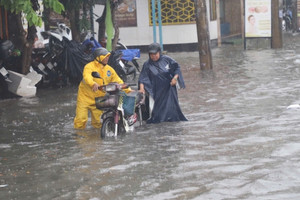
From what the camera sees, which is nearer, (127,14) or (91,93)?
(91,93)

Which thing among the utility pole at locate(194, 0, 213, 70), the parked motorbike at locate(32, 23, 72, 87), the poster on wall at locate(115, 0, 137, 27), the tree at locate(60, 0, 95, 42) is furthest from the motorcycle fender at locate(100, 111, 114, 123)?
the poster on wall at locate(115, 0, 137, 27)

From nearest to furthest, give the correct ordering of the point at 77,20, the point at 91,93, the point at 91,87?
the point at 91,87
the point at 91,93
the point at 77,20

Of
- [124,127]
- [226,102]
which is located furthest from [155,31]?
Answer: [124,127]

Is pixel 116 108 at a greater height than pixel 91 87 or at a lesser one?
lesser

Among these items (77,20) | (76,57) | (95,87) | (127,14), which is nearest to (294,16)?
(127,14)

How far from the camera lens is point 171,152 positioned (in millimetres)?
9680

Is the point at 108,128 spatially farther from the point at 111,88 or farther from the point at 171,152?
the point at 171,152

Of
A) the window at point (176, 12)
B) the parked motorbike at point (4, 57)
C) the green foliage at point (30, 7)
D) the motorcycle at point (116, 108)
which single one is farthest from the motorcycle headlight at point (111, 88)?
the window at point (176, 12)

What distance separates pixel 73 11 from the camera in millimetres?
19281

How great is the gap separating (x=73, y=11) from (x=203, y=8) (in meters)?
3.55

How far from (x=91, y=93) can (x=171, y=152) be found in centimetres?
268

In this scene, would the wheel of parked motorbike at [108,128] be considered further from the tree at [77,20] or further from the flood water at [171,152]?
the tree at [77,20]

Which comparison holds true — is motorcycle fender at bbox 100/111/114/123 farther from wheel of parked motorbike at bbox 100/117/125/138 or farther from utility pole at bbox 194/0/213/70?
utility pole at bbox 194/0/213/70

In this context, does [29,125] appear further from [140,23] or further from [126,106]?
[140,23]
